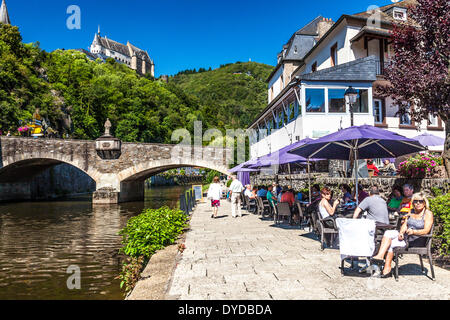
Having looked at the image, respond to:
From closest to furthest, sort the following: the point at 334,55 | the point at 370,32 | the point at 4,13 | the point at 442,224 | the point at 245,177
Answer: the point at 442,224 < the point at 370,32 < the point at 334,55 < the point at 245,177 < the point at 4,13

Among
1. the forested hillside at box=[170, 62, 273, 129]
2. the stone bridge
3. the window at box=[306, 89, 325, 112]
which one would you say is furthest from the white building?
the forested hillside at box=[170, 62, 273, 129]

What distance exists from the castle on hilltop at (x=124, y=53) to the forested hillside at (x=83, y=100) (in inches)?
A: 1682

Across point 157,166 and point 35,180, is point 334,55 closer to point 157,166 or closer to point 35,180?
point 157,166

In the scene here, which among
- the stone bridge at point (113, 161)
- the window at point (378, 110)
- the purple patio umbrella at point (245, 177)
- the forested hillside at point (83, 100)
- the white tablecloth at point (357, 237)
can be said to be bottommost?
the white tablecloth at point (357, 237)

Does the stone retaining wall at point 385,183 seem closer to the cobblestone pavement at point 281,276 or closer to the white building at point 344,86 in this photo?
the cobblestone pavement at point 281,276

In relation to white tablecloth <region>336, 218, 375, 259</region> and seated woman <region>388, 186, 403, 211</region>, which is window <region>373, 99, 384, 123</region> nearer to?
seated woman <region>388, 186, 403, 211</region>

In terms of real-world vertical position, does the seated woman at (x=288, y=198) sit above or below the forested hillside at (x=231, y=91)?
below

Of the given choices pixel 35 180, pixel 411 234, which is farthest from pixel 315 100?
pixel 35 180

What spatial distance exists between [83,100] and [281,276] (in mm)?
56211

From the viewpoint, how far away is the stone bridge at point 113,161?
86.7 feet

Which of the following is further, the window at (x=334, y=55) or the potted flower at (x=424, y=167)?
the window at (x=334, y=55)

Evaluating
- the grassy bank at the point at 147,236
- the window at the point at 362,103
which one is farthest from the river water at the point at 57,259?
the window at the point at 362,103

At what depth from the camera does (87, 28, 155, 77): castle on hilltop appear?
12075 centimetres

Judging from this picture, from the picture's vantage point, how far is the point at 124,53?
13150cm
